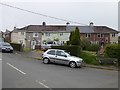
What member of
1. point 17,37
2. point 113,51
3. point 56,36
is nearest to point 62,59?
point 113,51

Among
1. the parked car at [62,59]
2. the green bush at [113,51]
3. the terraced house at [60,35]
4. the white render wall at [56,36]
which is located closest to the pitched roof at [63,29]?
the terraced house at [60,35]

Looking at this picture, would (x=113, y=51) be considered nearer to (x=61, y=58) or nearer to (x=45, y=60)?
(x=61, y=58)

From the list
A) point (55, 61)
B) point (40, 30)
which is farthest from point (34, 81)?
point (40, 30)

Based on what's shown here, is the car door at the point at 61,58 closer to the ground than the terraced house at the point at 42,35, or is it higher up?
closer to the ground

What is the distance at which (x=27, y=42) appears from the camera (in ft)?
251

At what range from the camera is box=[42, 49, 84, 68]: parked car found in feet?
80.5

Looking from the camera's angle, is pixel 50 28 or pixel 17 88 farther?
pixel 50 28

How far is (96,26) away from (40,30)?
636 inches

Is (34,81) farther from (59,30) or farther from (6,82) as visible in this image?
(59,30)

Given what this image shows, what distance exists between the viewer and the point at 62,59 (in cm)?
2511

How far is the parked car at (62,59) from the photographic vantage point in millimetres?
24531

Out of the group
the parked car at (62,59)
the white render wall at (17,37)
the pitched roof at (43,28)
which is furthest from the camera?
the white render wall at (17,37)

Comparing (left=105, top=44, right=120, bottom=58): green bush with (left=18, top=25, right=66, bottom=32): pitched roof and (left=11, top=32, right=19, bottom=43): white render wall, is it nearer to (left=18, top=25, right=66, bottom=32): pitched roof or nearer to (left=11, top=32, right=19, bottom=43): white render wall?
(left=18, top=25, right=66, bottom=32): pitched roof

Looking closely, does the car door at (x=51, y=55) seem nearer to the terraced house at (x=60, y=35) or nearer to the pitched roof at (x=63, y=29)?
the terraced house at (x=60, y=35)
